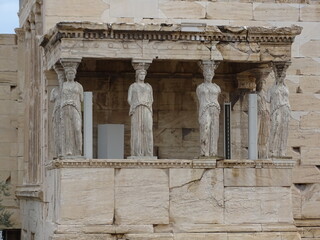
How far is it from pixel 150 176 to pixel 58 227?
160 centimetres

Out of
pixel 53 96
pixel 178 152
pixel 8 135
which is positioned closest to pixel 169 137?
pixel 178 152

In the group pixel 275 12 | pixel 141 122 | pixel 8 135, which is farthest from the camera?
pixel 8 135

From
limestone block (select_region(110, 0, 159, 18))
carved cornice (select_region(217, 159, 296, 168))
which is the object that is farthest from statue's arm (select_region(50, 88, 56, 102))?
carved cornice (select_region(217, 159, 296, 168))

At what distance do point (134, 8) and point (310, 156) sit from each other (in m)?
3.93

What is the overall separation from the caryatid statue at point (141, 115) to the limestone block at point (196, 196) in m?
0.57

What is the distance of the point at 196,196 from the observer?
68.6 ft

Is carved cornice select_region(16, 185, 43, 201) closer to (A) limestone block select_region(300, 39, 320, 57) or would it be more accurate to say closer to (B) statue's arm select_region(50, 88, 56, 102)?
(B) statue's arm select_region(50, 88, 56, 102)

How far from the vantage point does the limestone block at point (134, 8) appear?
22250 millimetres

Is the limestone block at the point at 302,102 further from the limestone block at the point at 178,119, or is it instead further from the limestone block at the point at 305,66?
the limestone block at the point at 178,119

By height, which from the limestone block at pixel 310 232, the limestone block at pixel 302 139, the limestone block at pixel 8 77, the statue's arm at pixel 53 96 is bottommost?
the limestone block at pixel 310 232

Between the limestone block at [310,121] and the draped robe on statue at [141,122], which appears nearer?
the draped robe on statue at [141,122]

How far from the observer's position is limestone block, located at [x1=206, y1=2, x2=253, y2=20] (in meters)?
22.6

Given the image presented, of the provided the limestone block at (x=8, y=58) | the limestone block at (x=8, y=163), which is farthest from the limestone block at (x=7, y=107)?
the limestone block at (x=8, y=163)

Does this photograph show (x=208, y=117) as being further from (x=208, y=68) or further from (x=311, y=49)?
(x=311, y=49)
